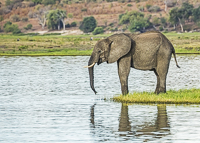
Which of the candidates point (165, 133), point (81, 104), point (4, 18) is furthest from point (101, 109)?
point (4, 18)

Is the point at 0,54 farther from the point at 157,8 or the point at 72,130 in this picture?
the point at 157,8

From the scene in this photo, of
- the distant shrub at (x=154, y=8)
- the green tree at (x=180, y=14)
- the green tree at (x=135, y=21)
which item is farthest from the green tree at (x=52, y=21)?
the green tree at (x=180, y=14)

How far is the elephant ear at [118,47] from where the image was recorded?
18.9 metres

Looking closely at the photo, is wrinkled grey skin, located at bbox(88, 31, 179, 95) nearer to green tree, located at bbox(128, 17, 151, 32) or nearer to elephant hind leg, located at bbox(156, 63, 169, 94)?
elephant hind leg, located at bbox(156, 63, 169, 94)

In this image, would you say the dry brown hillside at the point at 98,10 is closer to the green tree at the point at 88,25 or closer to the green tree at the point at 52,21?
the green tree at the point at 52,21

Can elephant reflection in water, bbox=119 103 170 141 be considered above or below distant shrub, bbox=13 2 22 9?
below

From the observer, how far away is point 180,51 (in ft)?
186

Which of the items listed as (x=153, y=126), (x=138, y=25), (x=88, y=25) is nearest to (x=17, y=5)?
(x=88, y=25)

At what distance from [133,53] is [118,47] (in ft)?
2.08

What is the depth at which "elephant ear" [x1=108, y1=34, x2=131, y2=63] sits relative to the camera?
1888cm

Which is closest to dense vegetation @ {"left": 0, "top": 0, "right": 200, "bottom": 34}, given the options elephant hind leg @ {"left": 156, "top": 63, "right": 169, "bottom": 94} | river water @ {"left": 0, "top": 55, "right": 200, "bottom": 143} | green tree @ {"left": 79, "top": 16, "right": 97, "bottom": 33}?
green tree @ {"left": 79, "top": 16, "right": 97, "bottom": 33}

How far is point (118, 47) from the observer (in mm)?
18922

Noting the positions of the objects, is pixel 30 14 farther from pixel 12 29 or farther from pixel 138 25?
pixel 138 25

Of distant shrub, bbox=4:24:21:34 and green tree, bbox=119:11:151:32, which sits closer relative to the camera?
green tree, bbox=119:11:151:32
